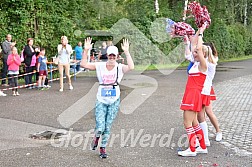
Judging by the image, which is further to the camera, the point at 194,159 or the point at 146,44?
the point at 146,44

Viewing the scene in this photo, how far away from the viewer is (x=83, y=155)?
6738 mm

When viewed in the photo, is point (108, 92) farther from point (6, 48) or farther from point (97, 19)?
point (97, 19)

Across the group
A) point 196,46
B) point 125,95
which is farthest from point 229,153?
point 125,95

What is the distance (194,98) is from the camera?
664 centimetres

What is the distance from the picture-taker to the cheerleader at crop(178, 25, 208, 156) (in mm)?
Result: 6621

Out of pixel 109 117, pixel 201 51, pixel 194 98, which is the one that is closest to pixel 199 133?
pixel 194 98

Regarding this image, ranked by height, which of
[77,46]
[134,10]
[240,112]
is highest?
[134,10]

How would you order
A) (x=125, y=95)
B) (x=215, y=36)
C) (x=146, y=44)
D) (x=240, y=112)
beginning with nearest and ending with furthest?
(x=240, y=112)
(x=125, y=95)
(x=146, y=44)
(x=215, y=36)

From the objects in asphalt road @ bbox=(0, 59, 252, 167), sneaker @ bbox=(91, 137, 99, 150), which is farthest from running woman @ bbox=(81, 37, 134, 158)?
asphalt road @ bbox=(0, 59, 252, 167)

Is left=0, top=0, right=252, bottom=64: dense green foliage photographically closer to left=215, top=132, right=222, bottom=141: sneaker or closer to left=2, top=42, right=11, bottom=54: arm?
left=2, top=42, right=11, bottom=54: arm

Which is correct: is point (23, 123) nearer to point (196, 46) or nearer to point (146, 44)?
point (196, 46)

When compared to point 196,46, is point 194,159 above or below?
below

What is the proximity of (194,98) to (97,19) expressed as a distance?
86.7 feet

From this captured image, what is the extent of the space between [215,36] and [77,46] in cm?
1867
